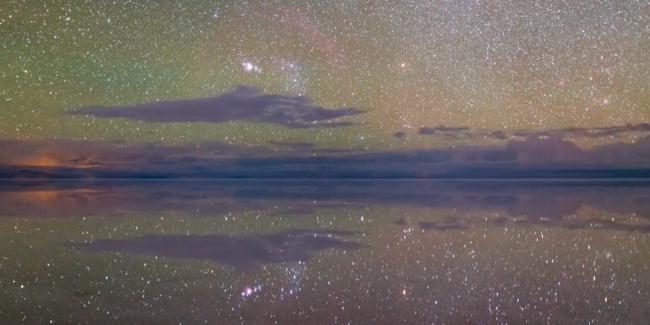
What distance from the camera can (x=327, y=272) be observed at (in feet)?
15.7

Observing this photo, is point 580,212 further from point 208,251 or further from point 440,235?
point 208,251

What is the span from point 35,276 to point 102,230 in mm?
3020

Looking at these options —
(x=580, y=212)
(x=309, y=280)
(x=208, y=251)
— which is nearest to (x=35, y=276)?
(x=208, y=251)

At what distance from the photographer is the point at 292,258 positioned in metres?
5.46

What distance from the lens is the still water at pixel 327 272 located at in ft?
11.5

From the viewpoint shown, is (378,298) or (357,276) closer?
(378,298)

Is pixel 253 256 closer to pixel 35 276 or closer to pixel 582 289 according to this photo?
pixel 35 276

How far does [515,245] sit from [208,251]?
3.04 metres

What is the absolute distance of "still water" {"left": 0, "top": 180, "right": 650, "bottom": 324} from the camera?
3.52 meters

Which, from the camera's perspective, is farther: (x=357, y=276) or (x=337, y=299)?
(x=357, y=276)

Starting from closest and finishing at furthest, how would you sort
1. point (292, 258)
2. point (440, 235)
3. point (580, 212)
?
1. point (292, 258)
2. point (440, 235)
3. point (580, 212)

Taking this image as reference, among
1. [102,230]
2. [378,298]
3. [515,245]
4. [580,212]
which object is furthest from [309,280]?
[580,212]

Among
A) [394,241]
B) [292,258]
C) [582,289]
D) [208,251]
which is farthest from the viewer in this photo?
[394,241]

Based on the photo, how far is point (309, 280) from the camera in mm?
4477
